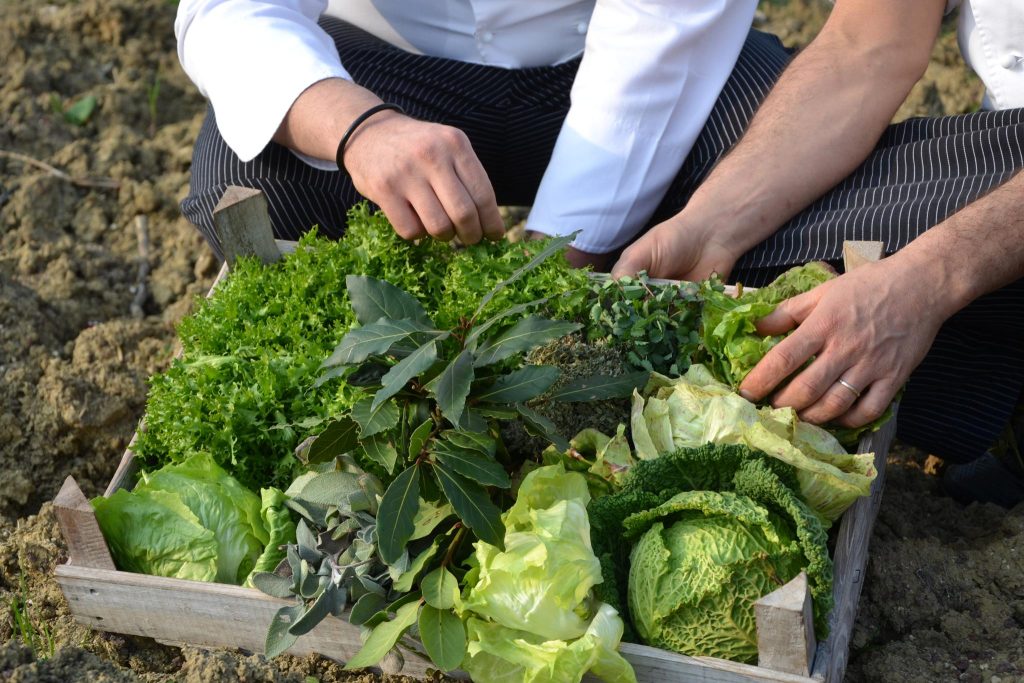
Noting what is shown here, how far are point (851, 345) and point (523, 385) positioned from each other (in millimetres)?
744

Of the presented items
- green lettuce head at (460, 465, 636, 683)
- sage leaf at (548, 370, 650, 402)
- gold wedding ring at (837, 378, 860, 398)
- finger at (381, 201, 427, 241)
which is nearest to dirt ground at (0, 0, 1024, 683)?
green lettuce head at (460, 465, 636, 683)

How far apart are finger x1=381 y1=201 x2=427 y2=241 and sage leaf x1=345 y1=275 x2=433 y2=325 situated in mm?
378

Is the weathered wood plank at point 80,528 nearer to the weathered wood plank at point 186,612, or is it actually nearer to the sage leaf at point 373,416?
the weathered wood plank at point 186,612

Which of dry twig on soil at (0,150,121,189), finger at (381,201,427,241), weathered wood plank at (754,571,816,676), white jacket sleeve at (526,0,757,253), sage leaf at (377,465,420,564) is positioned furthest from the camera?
dry twig on soil at (0,150,121,189)

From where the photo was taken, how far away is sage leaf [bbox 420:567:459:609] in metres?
1.93

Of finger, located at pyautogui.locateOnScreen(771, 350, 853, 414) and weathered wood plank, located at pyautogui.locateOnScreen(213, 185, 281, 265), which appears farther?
weathered wood plank, located at pyautogui.locateOnScreen(213, 185, 281, 265)

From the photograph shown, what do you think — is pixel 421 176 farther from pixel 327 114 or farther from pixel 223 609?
pixel 223 609

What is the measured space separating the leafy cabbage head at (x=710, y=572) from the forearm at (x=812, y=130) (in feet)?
3.37

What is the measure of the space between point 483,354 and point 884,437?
Answer: 3.53ft

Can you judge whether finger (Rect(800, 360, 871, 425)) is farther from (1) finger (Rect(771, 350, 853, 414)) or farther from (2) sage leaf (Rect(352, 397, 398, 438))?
(2) sage leaf (Rect(352, 397, 398, 438))

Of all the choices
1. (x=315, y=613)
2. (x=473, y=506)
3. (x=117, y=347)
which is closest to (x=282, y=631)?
(x=315, y=613)

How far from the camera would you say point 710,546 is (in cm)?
190

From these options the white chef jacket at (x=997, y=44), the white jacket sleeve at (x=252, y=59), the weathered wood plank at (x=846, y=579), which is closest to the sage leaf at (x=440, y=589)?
the weathered wood plank at (x=846, y=579)

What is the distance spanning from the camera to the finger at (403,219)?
2.46 meters
